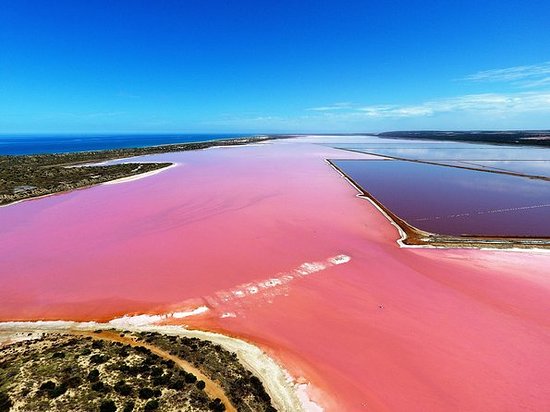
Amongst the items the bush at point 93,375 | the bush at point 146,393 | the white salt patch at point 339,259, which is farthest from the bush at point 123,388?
the white salt patch at point 339,259

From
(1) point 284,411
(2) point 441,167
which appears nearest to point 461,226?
(1) point 284,411

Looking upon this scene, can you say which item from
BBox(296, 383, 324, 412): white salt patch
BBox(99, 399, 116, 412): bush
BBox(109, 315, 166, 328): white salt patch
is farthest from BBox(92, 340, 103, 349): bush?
BBox(296, 383, 324, 412): white salt patch

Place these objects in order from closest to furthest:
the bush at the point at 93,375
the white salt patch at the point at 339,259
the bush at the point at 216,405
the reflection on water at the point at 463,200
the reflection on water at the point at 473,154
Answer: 1. the bush at the point at 216,405
2. the bush at the point at 93,375
3. the white salt patch at the point at 339,259
4. the reflection on water at the point at 463,200
5. the reflection on water at the point at 473,154

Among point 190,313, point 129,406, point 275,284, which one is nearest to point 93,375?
point 129,406

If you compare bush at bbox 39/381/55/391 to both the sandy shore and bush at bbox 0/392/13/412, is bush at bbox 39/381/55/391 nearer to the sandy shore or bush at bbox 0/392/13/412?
bush at bbox 0/392/13/412

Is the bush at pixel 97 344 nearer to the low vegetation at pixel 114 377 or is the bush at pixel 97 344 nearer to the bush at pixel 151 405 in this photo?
the low vegetation at pixel 114 377

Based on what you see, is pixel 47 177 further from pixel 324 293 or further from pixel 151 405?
pixel 151 405
